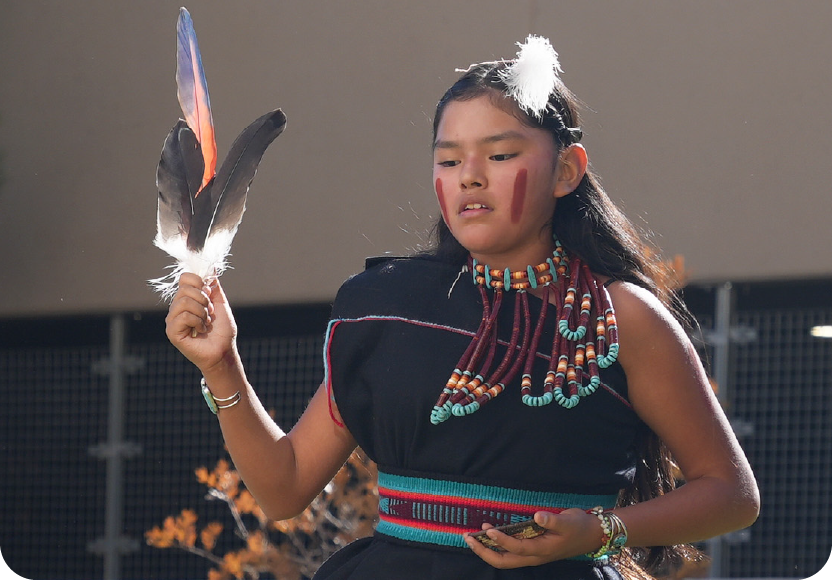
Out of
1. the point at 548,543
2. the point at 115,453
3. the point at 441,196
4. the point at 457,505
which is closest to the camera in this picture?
the point at 548,543

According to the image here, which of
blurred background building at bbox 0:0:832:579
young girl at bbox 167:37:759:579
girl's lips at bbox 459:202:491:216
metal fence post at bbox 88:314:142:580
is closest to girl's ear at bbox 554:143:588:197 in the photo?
young girl at bbox 167:37:759:579

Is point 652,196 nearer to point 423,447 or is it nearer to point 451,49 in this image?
point 451,49

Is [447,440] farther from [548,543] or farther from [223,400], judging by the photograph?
[223,400]

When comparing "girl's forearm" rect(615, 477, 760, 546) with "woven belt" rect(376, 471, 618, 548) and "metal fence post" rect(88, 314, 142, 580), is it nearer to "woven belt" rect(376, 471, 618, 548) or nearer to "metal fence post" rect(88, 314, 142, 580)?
"woven belt" rect(376, 471, 618, 548)

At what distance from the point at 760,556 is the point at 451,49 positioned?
8.70 ft

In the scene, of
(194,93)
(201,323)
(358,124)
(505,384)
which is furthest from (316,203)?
(505,384)

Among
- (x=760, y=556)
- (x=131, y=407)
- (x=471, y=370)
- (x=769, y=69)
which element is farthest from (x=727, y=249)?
(x=471, y=370)

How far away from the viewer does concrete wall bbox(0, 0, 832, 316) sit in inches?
193

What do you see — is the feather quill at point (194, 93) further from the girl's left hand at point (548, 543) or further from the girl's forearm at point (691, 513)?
the girl's forearm at point (691, 513)

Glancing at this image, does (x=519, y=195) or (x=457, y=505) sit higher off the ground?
(x=519, y=195)

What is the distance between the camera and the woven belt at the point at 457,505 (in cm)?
155

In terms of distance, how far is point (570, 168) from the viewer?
1736 millimetres

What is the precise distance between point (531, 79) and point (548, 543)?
67 cm

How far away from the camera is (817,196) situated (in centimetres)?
480
